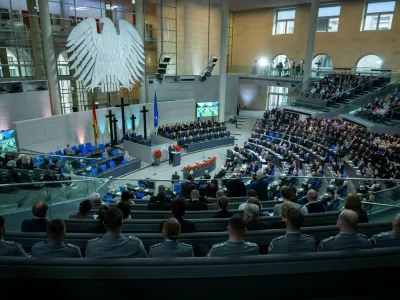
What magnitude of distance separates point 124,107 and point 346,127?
12.9 meters

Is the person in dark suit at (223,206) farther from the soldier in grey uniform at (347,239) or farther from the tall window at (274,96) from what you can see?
the tall window at (274,96)

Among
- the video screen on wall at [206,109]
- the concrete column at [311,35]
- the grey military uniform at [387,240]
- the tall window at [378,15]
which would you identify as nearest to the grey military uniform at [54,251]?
the grey military uniform at [387,240]

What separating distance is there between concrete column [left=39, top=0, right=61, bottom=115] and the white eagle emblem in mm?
987

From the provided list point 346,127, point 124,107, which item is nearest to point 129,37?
point 124,107

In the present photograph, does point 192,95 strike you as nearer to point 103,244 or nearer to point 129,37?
point 129,37

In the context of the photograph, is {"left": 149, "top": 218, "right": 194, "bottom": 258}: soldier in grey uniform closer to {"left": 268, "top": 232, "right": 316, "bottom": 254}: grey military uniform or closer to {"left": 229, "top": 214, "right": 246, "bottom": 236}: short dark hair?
{"left": 229, "top": 214, "right": 246, "bottom": 236}: short dark hair

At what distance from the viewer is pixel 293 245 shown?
2512mm

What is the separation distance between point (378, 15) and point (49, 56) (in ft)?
72.5

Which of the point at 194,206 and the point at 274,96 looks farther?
the point at 274,96

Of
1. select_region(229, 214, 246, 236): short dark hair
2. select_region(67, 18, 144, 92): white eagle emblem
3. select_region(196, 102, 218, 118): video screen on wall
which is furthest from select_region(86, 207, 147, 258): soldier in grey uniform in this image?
select_region(196, 102, 218, 118): video screen on wall

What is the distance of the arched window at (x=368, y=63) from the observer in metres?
22.3

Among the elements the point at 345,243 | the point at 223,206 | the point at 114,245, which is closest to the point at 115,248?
the point at 114,245

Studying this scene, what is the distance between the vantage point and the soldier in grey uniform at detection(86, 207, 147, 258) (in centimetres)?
229

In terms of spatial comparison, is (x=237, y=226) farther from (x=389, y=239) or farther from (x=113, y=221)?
(x=389, y=239)
